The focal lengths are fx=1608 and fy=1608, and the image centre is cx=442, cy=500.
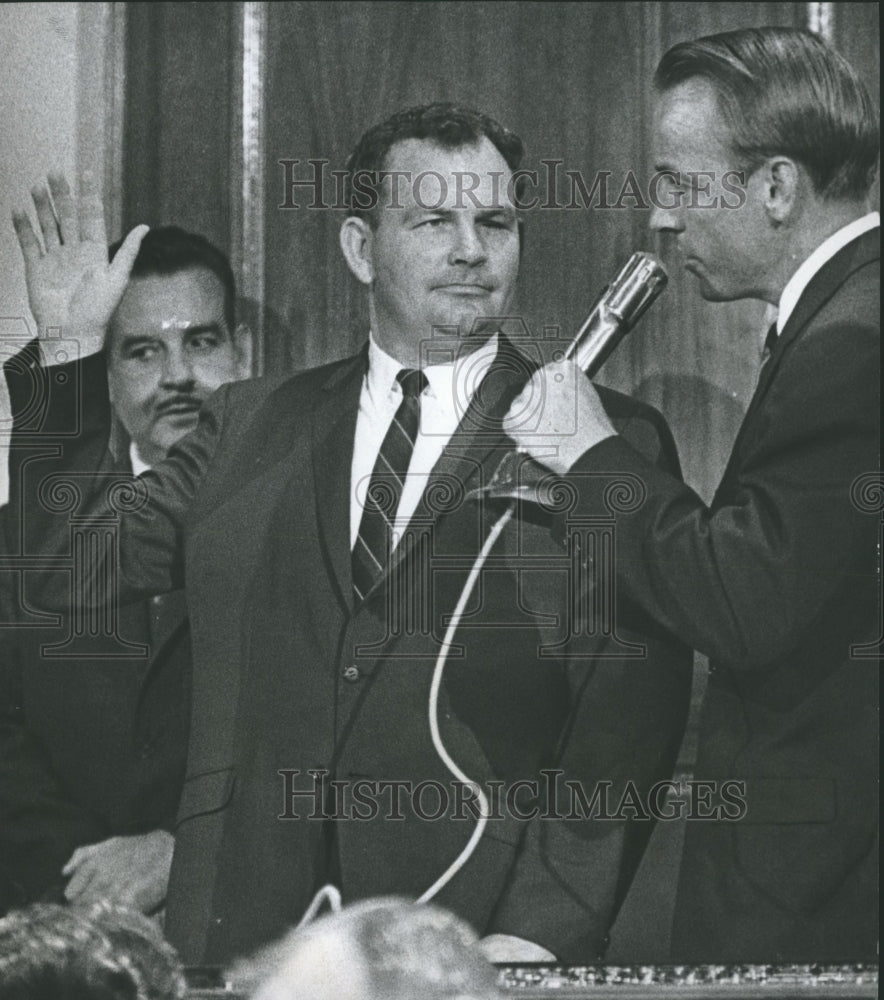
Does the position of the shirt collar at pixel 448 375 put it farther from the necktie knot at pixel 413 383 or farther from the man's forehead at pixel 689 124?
the man's forehead at pixel 689 124

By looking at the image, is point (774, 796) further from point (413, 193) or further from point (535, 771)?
point (413, 193)

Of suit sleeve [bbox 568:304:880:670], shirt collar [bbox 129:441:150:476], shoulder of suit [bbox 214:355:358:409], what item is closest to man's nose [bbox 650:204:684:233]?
suit sleeve [bbox 568:304:880:670]

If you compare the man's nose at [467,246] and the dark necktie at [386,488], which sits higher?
the man's nose at [467,246]

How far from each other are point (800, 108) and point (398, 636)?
1540 mm

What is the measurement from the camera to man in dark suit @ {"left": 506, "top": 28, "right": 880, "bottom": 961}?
3.62 meters

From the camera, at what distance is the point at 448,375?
3.71 m

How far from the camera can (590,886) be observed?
3.60m

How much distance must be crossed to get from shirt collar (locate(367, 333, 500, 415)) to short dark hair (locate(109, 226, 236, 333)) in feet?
1.17

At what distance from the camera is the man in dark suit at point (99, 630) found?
11.9 ft

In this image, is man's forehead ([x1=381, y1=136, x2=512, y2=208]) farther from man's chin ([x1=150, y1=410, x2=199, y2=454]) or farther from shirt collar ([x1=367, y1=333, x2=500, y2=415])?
man's chin ([x1=150, y1=410, x2=199, y2=454])

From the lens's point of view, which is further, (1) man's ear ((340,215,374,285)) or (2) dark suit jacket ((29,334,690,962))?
(1) man's ear ((340,215,374,285))

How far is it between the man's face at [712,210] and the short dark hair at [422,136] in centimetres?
38

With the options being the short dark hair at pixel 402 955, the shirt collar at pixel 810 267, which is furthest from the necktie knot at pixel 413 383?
the short dark hair at pixel 402 955

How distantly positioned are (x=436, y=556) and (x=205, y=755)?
687 millimetres
